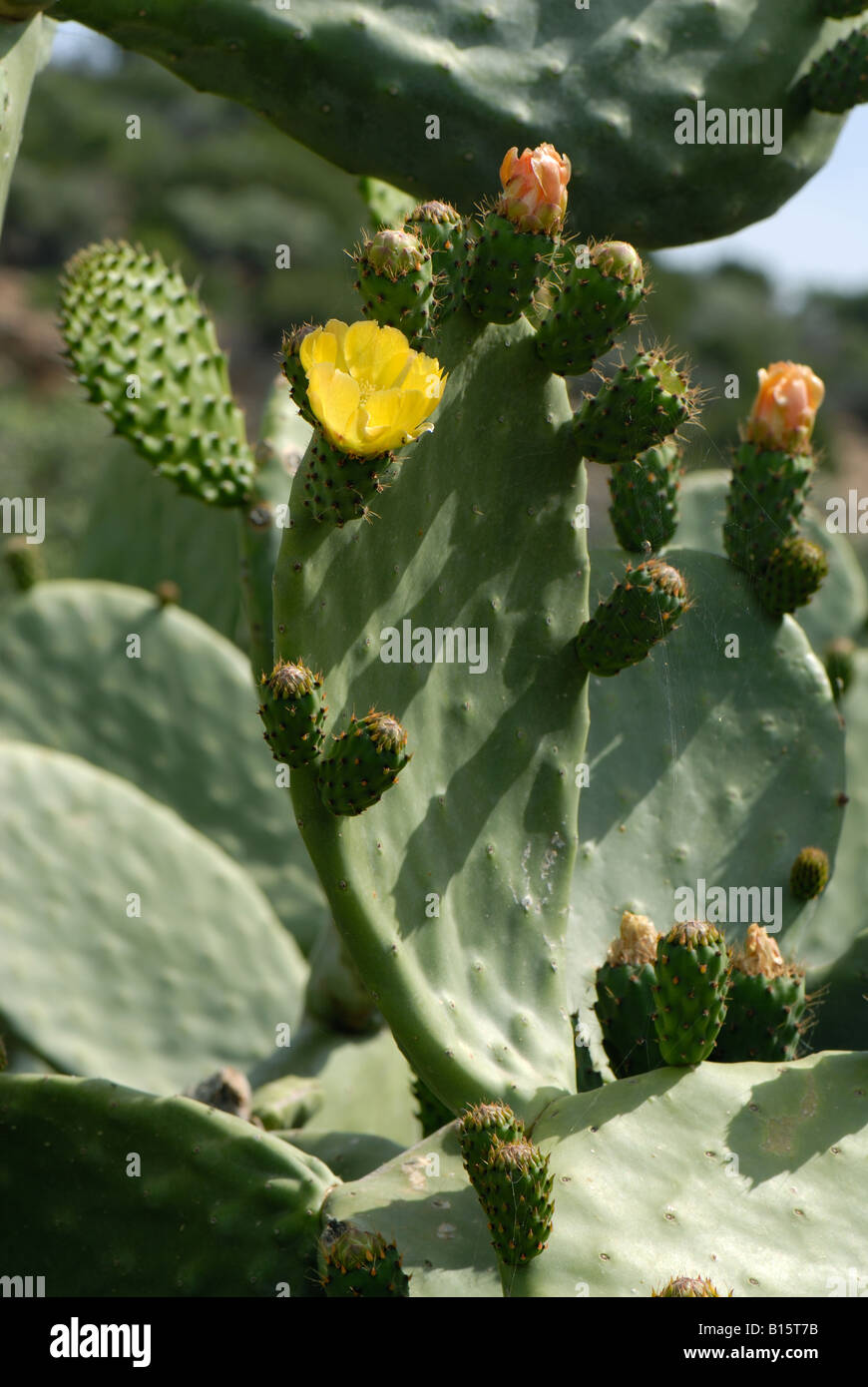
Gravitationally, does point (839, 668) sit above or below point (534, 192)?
below

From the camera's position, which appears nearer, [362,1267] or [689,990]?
[362,1267]

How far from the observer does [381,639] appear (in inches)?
50.4

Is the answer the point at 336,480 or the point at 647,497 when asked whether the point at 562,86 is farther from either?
the point at 336,480

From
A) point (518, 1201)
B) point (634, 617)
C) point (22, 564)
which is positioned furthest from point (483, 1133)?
point (22, 564)

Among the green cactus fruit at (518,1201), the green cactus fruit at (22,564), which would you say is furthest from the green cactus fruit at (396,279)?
the green cactus fruit at (22,564)

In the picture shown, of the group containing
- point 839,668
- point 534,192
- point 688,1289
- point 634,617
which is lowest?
point 688,1289

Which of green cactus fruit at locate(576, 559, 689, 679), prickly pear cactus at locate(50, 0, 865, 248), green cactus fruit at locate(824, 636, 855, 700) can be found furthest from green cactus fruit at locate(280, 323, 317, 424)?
green cactus fruit at locate(824, 636, 855, 700)

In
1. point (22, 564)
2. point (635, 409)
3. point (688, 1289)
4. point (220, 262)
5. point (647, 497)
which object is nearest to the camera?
point (688, 1289)

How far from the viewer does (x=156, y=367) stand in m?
2.01

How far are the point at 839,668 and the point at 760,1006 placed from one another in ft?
3.00

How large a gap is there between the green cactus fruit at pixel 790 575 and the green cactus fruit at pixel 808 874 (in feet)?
1.00

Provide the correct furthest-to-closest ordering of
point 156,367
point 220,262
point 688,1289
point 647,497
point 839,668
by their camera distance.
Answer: point 220,262
point 839,668
point 156,367
point 647,497
point 688,1289

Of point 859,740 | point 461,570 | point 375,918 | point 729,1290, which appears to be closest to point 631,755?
point 461,570

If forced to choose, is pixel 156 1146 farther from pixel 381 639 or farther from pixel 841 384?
pixel 841 384
